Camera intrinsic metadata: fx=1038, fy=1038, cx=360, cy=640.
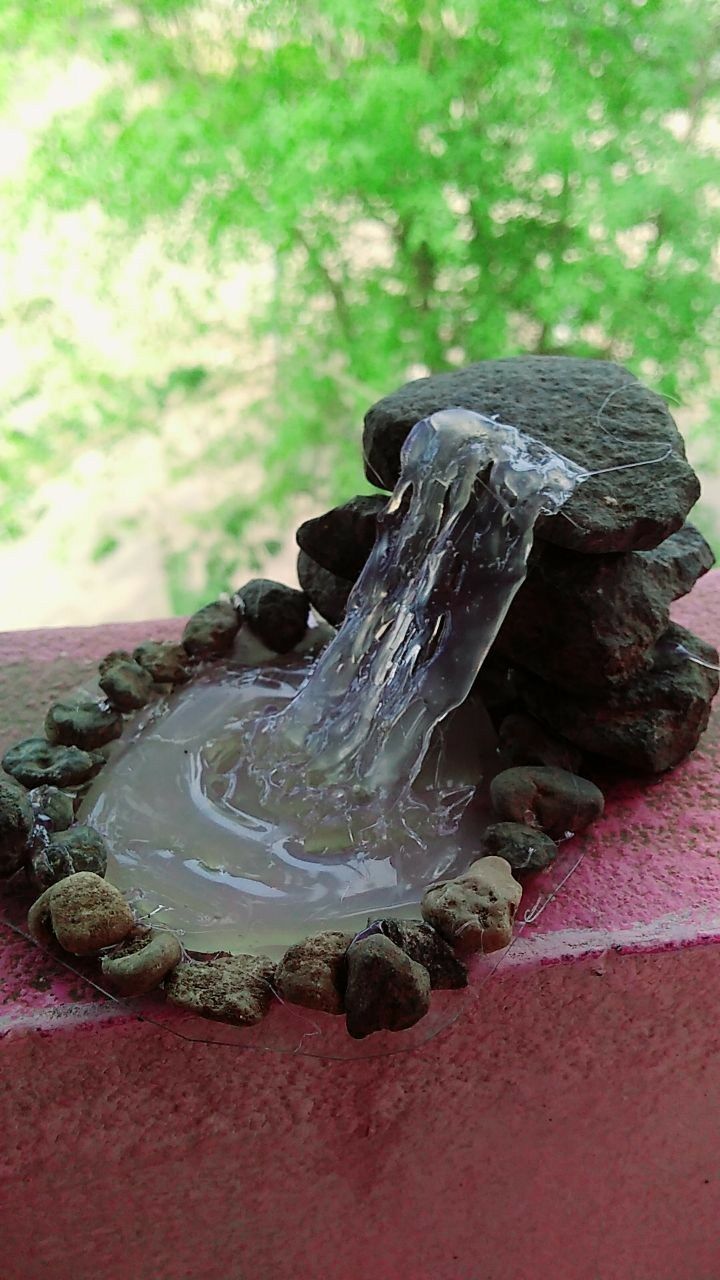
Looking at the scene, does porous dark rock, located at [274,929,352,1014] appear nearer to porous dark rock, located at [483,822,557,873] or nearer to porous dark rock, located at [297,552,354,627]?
porous dark rock, located at [483,822,557,873]

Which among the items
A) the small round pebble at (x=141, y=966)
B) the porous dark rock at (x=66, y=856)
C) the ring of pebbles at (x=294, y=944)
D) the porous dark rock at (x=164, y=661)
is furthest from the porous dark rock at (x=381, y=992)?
the porous dark rock at (x=164, y=661)

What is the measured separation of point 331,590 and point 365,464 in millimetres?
151

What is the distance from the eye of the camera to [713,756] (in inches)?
41.5

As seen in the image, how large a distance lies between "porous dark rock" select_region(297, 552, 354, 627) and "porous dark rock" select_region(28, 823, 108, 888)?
0.38 metres

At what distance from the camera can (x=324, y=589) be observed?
116cm

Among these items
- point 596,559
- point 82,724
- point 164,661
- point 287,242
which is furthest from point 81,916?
point 287,242

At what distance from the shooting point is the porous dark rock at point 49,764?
0.99m

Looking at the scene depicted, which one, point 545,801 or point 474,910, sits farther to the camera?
point 545,801

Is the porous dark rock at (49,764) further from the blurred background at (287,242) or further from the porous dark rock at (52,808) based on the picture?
the blurred background at (287,242)

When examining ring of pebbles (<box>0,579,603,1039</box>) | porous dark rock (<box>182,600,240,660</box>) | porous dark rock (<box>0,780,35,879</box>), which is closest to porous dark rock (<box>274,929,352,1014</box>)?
ring of pebbles (<box>0,579,603,1039</box>)

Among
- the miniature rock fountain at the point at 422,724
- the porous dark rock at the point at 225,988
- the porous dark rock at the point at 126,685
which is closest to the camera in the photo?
the porous dark rock at the point at 225,988

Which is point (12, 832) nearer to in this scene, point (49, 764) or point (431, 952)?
point (49, 764)

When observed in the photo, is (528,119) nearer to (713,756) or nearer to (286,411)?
(286,411)

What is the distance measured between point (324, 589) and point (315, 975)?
51 cm
